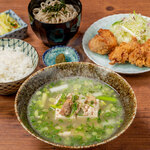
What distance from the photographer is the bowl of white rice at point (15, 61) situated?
7.58 ft

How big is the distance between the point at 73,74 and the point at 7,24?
130 centimetres

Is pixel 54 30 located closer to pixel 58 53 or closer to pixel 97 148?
pixel 58 53

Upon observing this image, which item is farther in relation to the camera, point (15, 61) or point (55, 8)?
point (55, 8)

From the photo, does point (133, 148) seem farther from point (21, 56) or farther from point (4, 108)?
point (21, 56)

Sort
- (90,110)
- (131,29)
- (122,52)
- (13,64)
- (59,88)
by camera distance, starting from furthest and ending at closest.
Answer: (131,29), (122,52), (13,64), (59,88), (90,110)

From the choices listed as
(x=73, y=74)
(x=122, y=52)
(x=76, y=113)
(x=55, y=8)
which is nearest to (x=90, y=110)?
(x=76, y=113)

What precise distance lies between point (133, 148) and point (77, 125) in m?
0.50

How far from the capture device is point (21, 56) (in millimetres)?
2533

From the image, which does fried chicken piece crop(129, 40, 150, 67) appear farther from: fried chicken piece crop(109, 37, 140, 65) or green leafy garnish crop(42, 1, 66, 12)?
green leafy garnish crop(42, 1, 66, 12)

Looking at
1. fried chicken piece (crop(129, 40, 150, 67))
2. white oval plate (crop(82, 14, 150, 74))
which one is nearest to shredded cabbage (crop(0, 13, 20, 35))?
white oval plate (crop(82, 14, 150, 74))


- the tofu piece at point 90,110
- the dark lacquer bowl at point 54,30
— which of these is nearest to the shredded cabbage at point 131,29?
the dark lacquer bowl at point 54,30

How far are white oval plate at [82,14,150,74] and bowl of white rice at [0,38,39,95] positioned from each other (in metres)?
0.61

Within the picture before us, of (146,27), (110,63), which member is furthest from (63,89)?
(146,27)

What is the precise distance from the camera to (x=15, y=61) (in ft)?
8.11
